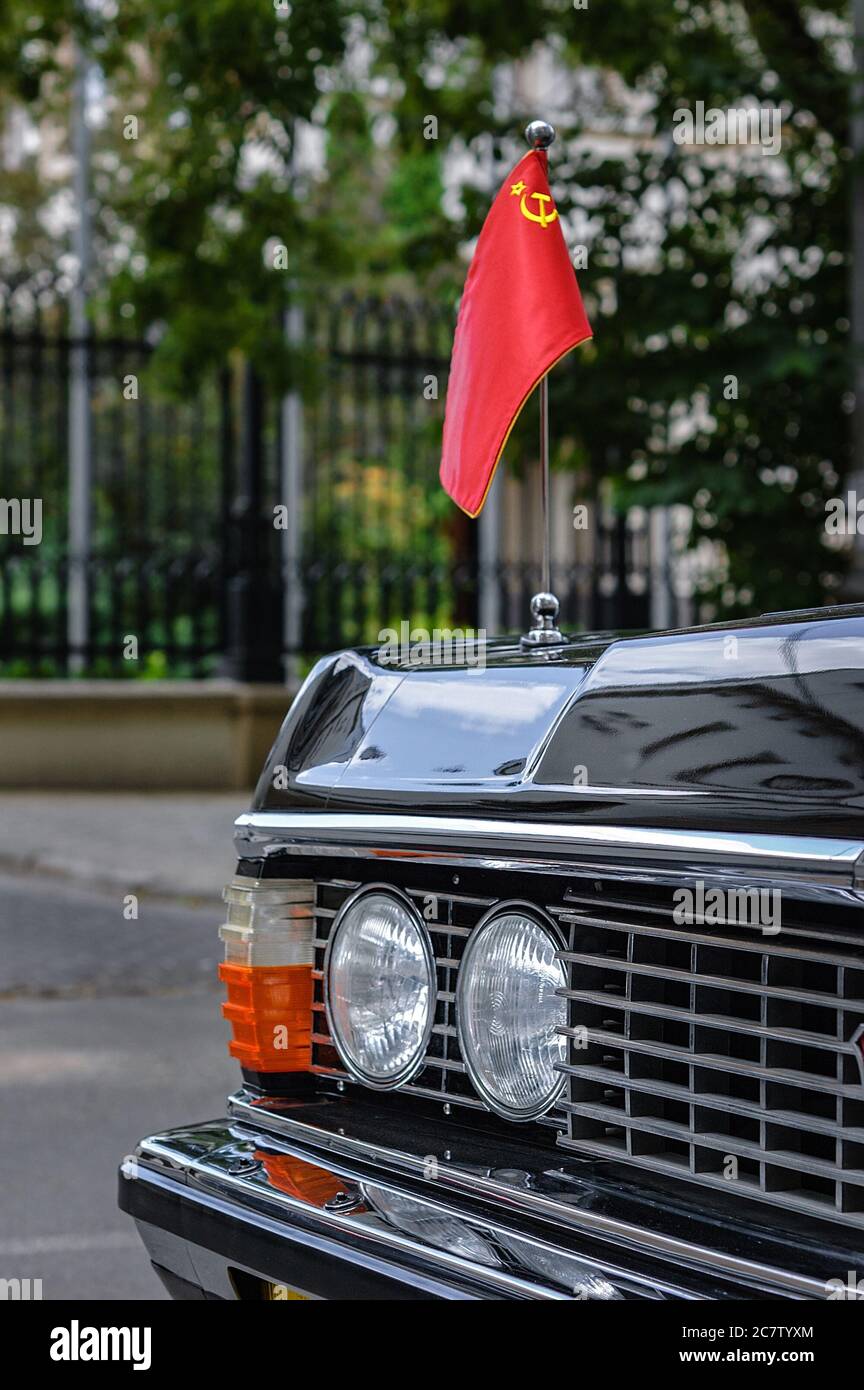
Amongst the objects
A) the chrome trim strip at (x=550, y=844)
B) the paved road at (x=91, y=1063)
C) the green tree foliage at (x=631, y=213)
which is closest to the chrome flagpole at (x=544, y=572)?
the chrome trim strip at (x=550, y=844)

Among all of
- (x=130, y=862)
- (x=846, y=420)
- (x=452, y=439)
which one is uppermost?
(x=846, y=420)

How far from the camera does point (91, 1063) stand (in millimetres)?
5613

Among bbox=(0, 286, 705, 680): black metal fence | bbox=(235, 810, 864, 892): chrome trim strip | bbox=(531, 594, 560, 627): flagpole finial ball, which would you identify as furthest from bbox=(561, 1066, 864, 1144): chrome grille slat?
bbox=(0, 286, 705, 680): black metal fence

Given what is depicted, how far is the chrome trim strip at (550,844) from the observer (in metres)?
1.64

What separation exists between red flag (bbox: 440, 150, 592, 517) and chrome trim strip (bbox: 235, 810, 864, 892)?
657 mm

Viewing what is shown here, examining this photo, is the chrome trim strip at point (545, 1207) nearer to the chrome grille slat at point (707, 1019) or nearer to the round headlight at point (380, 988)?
the round headlight at point (380, 988)

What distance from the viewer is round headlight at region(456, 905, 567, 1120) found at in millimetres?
2031

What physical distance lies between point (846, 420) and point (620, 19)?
2.71m

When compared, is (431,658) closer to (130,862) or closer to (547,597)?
(547,597)

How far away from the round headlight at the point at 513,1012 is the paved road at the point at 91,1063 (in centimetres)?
177

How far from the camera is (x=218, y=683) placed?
13.5 m

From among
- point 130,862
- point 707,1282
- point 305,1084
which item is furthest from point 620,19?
point 707,1282

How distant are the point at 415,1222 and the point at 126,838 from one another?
904 cm

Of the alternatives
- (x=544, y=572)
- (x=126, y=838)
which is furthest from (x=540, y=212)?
(x=126, y=838)
